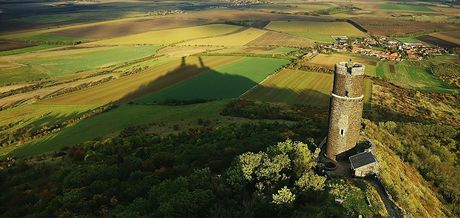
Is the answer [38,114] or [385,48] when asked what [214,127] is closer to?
[38,114]

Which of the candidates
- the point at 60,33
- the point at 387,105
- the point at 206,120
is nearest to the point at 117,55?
the point at 60,33

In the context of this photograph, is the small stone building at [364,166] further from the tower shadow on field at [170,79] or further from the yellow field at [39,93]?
the yellow field at [39,93]

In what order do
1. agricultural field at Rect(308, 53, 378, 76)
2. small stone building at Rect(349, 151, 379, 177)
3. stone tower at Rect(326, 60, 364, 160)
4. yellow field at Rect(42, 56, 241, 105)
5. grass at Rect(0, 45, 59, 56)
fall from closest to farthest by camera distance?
small stone building at Rect(349, 151, 379, 177) → stone tower at Rect(326, 60, 364, 160) → yellow field at Rect(42, 56, 241, 105) → agricultural field at Rect(308, 53, 378, 76) → grass at Rect(0, 45, 59, 56)

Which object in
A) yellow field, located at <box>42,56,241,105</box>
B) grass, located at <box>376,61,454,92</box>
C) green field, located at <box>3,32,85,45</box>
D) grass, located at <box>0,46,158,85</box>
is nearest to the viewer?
yellow field, located at <box>42,56,241,105</box>

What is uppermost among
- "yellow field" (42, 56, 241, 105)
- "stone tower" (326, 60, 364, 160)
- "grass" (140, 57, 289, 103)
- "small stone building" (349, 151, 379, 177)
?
"stone tower" (326, 60, 364, 160)

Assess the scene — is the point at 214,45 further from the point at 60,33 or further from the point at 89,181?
the point at 89,181

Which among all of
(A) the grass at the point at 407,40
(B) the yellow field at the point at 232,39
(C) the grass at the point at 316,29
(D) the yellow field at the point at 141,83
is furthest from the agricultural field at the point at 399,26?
(D) the yellow field at the point at 141,83

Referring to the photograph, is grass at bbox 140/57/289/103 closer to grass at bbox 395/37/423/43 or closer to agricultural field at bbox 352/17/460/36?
grass at bbox 395/37/423/43

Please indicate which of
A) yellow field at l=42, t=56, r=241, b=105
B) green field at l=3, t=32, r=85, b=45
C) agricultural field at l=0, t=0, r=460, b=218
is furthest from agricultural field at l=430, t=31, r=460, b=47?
green field at l=3, t=32, r=85, b=45
